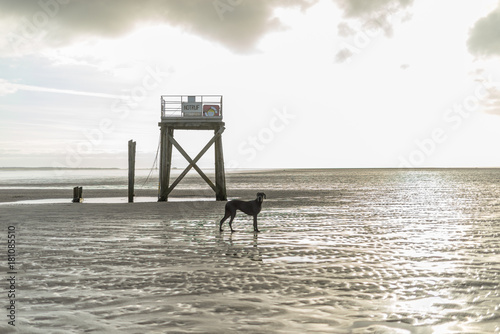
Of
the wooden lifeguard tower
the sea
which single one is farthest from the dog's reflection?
the wooden lifeguard tower

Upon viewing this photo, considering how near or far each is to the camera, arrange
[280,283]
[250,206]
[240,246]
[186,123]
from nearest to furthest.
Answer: [280,283] < [240,246] < [250,206] < [186,123]

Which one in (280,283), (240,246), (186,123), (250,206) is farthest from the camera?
(186,123)

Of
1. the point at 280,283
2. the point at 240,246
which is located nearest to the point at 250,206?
the point at 240,246

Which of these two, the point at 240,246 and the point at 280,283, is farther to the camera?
the point at 240,246

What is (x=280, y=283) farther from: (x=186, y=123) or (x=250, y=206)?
(x=186, y=123)

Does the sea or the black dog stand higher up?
the black dog

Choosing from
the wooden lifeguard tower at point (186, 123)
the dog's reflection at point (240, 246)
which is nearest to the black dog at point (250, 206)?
the dog's reflection at point (240, 246)

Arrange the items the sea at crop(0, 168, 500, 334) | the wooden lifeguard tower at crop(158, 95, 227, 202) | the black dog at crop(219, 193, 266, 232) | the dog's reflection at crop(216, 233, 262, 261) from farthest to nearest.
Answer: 1. the wooden lifeguard tower at crop(158, 95, 227, 202)
2. the black dog at crop(219, 193, 266, 232)
3. the dog's reflection at crop(216, 233, 262, 261)
4. the sea at crop(0, 168, 500, 334)

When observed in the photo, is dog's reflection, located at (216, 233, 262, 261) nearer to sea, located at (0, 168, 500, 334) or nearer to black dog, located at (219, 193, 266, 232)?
sea, located at (0, 168, 500, 334)

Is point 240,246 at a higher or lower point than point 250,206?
lower

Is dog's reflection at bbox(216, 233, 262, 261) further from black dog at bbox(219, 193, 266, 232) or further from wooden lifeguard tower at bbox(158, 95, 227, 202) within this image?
wooden lifeguard tower at bbox(158, 95, 227, 202)

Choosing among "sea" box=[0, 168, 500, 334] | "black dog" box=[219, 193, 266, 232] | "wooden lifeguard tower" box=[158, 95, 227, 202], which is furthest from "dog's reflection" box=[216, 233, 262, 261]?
"wooden lifeguard tower" box=[158, 95, 227, 202]

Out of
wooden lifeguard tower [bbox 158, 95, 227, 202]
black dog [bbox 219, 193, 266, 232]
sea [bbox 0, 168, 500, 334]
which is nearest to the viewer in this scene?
sea [bbox 0, 168, 500, 334]

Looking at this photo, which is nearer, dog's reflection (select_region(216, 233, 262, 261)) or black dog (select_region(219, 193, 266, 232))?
dog's reflection (select_region(216, 233, 262, 261))
